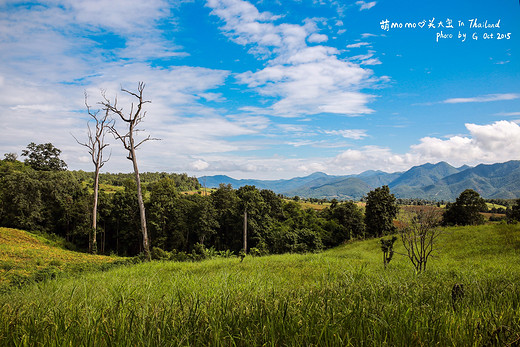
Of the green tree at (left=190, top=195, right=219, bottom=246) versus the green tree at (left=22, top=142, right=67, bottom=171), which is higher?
the green tree at (left=22, top=142, right=67, bottom=171)

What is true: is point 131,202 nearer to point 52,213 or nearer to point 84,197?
point 84,197

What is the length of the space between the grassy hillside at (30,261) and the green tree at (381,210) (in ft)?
119

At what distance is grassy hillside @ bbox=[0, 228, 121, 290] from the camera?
31.6 feet

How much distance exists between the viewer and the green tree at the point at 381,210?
135ft

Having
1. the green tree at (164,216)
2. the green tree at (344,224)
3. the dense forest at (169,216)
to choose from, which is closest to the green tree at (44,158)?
the dense forest at (169,216)

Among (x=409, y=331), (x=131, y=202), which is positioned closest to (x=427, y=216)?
(x=409, y=331)

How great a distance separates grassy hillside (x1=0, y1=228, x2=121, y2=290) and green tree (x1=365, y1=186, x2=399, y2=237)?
119 feet

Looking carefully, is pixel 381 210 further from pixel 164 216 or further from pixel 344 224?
pixel 164 216

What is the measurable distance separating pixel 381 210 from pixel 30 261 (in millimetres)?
40940

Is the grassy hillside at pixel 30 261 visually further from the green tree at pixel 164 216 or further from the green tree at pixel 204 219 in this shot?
the green tree at pixel 204 219

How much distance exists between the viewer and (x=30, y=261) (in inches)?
593

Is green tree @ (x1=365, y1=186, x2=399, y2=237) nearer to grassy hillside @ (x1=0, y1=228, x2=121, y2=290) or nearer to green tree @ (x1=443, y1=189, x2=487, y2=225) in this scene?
green tree @ (x1=443, y1=189, x2=487, y2=225)

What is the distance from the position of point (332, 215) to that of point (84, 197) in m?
39.5

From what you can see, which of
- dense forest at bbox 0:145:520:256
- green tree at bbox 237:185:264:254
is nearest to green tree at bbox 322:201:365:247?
dense forest at bbox 0:145:520:256
